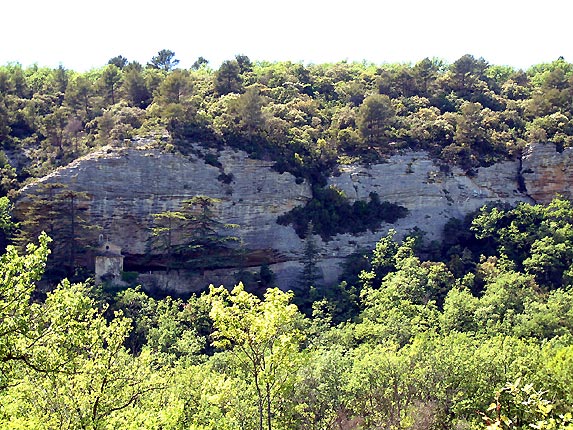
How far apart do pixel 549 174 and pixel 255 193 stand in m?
26.3

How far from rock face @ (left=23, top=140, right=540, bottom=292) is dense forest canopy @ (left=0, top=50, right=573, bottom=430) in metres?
1.37

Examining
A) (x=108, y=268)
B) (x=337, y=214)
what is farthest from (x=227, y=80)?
(x=108, y=268)

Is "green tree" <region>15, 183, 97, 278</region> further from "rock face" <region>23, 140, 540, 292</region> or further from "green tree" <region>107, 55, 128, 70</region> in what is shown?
"green tree" <region>107, 55, 128, 70</region>

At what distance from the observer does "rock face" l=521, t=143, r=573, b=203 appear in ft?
176

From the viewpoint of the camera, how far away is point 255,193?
5116 centimetres

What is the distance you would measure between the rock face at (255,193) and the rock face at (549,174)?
1.09 meters

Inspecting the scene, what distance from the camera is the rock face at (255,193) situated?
47406 millimetres

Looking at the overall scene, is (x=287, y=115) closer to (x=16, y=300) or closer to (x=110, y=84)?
(x=110, y=84)

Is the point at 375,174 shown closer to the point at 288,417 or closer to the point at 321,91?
the point at 321,91

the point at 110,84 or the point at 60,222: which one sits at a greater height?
the point at 110,84

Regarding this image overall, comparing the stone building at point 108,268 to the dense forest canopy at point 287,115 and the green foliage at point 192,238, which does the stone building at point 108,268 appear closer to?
the green foliage at point 192,238

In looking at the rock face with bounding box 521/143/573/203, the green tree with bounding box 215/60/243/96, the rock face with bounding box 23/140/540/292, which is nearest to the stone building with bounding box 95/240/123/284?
the rock face with bounding box 23/140/540/292

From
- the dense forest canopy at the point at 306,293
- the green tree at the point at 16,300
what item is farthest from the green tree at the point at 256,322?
the green tree at the point at 16,300

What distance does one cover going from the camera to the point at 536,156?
181 feet
